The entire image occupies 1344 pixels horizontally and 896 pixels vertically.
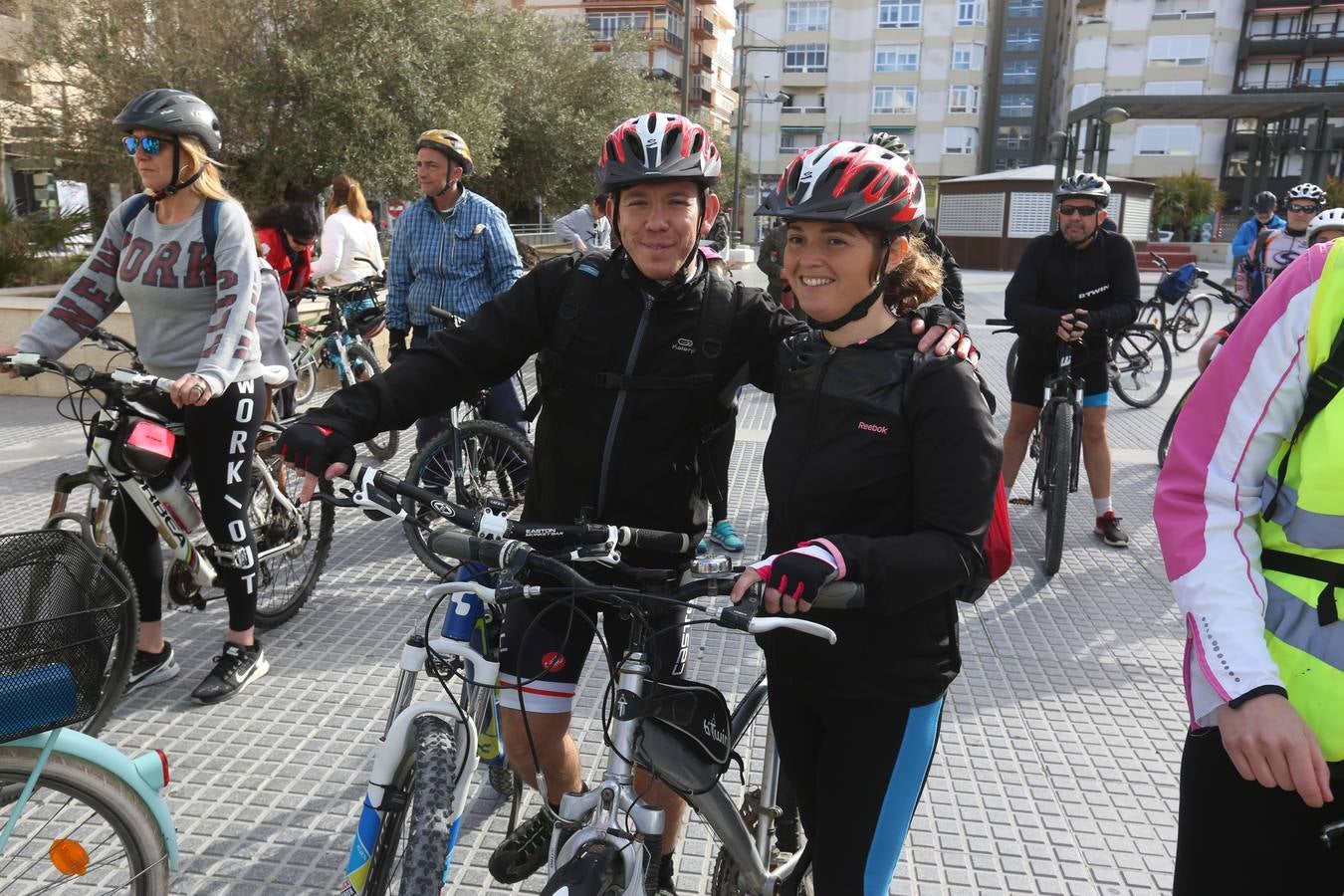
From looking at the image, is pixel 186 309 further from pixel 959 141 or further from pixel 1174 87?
pixel 959 141

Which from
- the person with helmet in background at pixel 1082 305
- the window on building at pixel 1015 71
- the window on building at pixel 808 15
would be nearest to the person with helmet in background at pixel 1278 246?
the person with helmet in background at pixel 1082 305

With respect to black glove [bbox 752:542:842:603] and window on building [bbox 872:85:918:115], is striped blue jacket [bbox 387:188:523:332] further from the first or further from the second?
window on building [bbox 872:85:918:115]

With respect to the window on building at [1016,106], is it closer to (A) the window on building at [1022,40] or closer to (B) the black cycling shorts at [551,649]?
(A) the window on building at [1022,40]

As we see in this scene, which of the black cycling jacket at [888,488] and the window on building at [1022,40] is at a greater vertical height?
the window on building at [1022,40]

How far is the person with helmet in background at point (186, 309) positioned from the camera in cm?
341

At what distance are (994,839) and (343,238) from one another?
299 inches

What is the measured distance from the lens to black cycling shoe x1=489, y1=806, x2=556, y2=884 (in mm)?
2482

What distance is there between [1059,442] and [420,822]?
4637mm

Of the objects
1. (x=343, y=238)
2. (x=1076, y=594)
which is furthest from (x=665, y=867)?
(x=343, y=238)

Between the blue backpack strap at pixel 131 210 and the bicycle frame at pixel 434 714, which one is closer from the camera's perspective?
the bicycle frame at pixel 434 714

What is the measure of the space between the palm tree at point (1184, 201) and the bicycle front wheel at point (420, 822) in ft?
173

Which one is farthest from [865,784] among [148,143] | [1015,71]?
[1015,71]

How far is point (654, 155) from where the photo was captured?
2.31 m

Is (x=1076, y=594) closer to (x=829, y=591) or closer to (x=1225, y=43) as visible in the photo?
(x=829, y=591)
